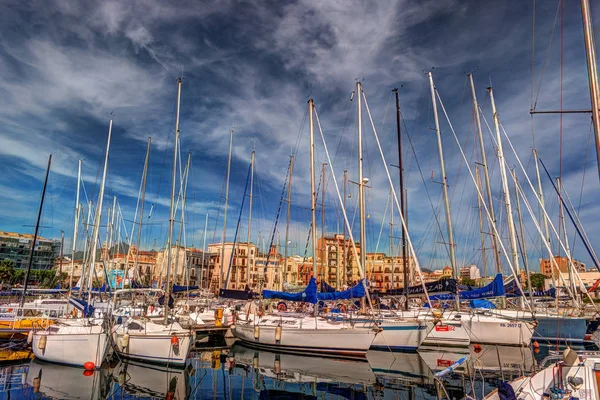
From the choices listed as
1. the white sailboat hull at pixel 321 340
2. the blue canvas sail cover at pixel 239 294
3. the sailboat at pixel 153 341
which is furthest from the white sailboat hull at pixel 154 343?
the blue canvas sail cover at pixel 239 294

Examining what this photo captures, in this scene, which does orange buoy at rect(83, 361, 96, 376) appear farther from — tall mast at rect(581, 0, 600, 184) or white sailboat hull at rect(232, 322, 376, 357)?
tall mast at rect(581, 0, 600, 184)

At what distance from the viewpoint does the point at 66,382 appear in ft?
53.8

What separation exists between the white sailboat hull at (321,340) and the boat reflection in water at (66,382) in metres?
9.09

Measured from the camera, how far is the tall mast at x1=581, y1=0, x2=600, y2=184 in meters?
8.60

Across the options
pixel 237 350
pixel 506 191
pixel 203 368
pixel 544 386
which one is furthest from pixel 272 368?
pixel 506 191

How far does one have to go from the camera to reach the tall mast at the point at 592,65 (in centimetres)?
860

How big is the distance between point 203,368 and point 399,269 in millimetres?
89802

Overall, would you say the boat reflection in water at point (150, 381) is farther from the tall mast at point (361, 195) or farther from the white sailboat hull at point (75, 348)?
the tall mast at point (361, 195)

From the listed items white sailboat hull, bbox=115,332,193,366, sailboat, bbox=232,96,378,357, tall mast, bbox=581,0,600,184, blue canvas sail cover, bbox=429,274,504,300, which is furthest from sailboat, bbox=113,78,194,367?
tall mast, bbox=581,0,600,184

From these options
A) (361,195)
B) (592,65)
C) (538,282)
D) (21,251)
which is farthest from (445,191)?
(21,251)

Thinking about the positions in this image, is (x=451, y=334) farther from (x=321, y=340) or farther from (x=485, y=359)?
(x=321, y=340)

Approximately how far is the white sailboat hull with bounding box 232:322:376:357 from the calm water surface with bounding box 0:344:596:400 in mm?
626

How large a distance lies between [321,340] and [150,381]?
9.18 meters

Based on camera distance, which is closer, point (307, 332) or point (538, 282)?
point (307, 332)
